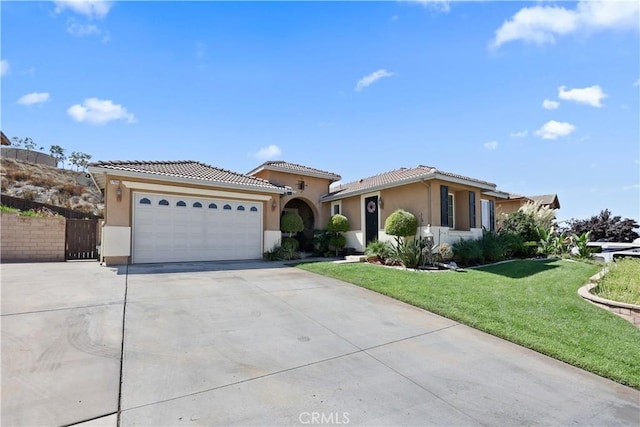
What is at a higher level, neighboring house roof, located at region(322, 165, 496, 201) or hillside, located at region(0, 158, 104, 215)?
hillside, located at region(0, 158, 104, 215)

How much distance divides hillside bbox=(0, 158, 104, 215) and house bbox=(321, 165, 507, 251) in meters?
23.9

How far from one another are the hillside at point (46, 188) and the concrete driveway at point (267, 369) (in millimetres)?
27436

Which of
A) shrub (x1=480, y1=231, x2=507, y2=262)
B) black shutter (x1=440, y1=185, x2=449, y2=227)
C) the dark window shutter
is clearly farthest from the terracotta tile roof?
the dark window shutter

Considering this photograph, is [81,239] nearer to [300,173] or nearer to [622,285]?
[300,173]

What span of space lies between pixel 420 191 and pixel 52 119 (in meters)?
16.2

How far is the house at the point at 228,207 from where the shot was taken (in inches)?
446

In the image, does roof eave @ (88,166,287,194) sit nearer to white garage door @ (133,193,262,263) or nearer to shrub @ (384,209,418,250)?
white garage door @ (133,193,262,263)

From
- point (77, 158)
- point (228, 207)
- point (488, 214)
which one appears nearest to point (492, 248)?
point (488, 214)

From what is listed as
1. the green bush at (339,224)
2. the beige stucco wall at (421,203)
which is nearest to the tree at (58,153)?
the green bush at (339,224)

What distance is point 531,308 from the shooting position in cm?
658

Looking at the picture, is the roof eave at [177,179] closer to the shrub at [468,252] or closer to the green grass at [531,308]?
the green grass at [531,308]

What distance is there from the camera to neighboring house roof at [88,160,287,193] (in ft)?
36.5

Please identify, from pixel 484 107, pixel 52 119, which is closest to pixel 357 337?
pixel 484 107

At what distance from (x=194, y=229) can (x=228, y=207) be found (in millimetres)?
1767
